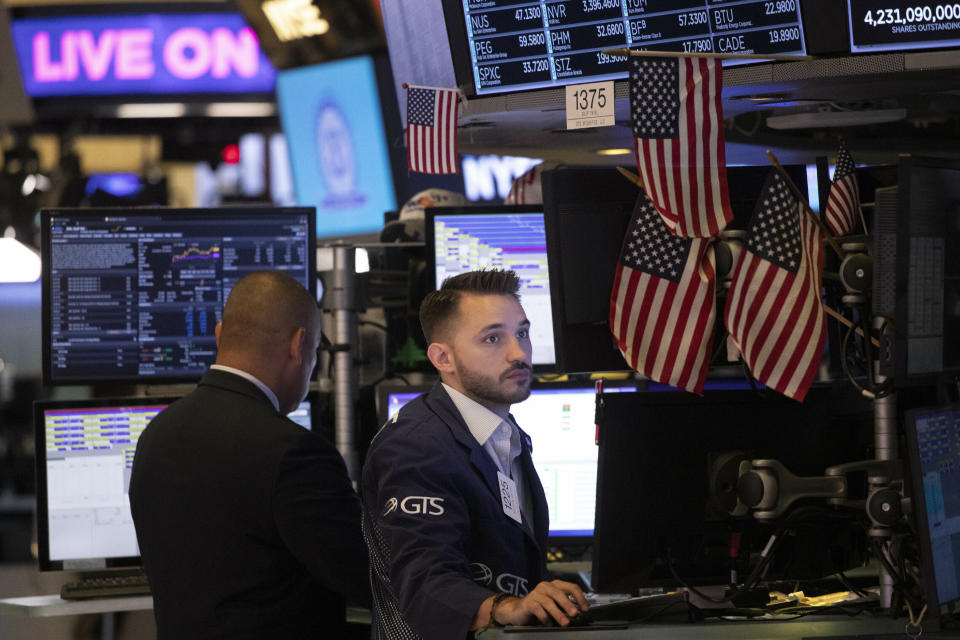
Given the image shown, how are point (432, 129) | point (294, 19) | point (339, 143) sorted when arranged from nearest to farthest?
point (432, 129) → point (339, 143) → point (294, 19)

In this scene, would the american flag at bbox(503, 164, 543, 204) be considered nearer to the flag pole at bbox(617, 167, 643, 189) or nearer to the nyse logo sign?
the flag pole at bbox(617, 167, 643, 189)

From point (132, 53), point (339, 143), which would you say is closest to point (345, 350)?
point (339, 143)

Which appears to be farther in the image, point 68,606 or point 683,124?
point 68,606

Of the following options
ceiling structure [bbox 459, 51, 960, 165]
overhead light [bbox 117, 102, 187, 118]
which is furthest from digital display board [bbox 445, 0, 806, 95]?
overhead light [bbox 117, 102, 187, 118]

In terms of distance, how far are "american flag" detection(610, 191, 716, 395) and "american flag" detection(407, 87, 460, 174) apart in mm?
1186

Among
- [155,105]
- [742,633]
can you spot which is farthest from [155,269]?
[155,105]

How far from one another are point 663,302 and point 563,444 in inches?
40.8

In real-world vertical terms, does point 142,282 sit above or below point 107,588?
above

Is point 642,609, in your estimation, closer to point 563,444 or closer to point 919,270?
point 919,270

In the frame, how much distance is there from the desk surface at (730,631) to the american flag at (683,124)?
0.90m

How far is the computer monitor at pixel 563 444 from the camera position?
3918 mm

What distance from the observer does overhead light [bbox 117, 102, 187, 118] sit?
8664 mm

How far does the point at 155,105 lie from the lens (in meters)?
8.76

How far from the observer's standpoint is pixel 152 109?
8727mm
